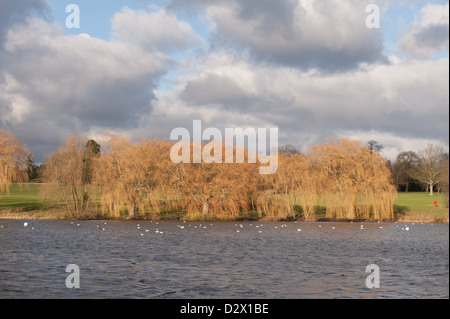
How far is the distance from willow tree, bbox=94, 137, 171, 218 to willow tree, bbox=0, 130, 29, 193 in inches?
367

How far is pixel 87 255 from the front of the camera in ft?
96.4

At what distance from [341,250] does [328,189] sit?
1013 inches

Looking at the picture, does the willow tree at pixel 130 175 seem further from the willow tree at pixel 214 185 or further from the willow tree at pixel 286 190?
the willow tree at pixel 286 190

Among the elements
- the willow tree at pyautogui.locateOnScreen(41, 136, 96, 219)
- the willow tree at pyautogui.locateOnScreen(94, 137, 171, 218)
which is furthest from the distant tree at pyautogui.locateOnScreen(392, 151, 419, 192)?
the willow tree at pyautogui.locateOnScreen(41, 136, 96, 219)

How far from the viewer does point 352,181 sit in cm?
5762

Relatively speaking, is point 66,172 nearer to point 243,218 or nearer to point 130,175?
point 130,175

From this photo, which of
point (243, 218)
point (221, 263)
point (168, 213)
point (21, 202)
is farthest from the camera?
point (21, 202)

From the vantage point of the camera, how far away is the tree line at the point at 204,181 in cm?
5672

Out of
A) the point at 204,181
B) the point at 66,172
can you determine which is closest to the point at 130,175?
the point at 66,172

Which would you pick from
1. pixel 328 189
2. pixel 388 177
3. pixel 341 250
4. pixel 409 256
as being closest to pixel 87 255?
pixel 341 250

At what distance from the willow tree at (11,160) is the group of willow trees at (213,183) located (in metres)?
4.72

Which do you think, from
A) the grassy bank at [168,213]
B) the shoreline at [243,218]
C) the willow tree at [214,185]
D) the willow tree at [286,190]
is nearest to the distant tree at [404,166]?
the grassy bank at [168,213]

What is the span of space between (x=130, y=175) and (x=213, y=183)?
982 cm

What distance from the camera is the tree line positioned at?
5672cm
